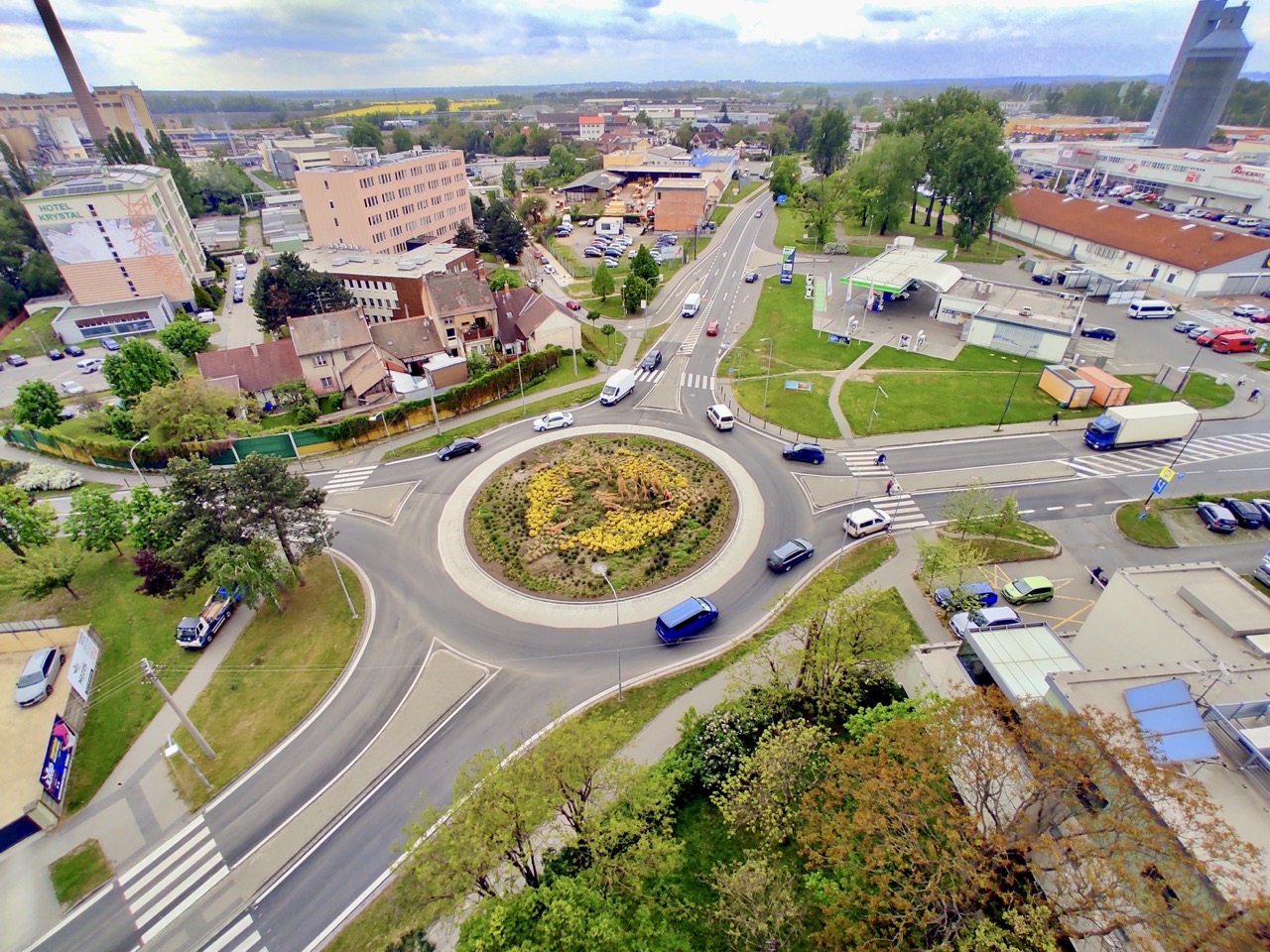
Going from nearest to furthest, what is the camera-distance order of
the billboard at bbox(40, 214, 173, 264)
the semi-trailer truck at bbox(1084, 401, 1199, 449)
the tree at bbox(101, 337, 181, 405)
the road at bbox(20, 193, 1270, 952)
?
the road at bbox(20, 193, 1270, 952) < the semi-trailer truck at bbox(1084, 401, 1199, 449) < the tree at bbox(101, 337, 181, 405) < the billboard at bbox(40, 214, 173, 264)

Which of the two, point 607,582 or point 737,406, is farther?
point 737,406

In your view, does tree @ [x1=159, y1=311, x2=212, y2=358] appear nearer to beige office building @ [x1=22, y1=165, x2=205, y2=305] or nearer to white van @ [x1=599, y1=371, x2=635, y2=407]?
beige office building @ [x1=22, y1=165, x2=205, y2=305]

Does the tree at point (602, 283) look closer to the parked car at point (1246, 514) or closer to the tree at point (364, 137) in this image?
the parked car at point (1246, 514)

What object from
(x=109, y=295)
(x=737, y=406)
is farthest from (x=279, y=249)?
(x=737, y=406)

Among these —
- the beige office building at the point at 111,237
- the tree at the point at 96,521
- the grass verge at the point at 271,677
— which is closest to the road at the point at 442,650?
the grass verge at the point at 271,677

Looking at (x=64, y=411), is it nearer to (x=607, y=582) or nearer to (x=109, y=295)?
(x=109, y=295)

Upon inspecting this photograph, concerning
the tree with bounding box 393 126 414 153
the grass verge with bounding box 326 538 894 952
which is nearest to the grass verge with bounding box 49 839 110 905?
the grass verge with bounding box 326 538 894 952
